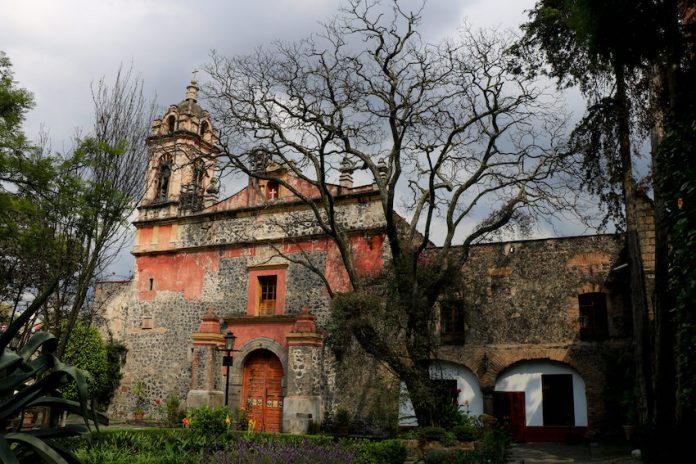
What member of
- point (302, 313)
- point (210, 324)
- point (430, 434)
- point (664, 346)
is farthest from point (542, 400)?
point (210, 324)

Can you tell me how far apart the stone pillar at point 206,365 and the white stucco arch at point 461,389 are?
6393 mm

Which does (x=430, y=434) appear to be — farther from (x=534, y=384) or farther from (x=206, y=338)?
(x=206, y=338)

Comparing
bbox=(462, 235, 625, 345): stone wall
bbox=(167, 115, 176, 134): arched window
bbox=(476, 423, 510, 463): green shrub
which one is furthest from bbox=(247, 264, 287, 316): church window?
bbox=(476, 423, 510, 463): green shrub

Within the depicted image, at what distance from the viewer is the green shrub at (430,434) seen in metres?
12.9

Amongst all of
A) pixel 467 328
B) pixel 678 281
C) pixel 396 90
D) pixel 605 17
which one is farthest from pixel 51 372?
pixel 467 328

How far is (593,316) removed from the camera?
16594 millimetres

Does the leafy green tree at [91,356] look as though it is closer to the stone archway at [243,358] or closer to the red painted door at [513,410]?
the stone archway at [243,358]

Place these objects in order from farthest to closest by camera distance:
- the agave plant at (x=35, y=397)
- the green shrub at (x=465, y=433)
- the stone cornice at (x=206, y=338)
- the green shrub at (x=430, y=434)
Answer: the stone cornice at (x=206, y=338)
the green shrub at (x=465, y=433)
the green shrub at (x=430, y=434)
the agave plant at (x=35, y=397)

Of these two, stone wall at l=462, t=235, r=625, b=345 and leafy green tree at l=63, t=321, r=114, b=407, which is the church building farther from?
leafy green tree at l=63, t=321, r=114, b=407

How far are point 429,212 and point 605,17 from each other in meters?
7.55

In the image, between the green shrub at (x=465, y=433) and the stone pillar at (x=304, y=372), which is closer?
the green shrub at (x=465, y=433)

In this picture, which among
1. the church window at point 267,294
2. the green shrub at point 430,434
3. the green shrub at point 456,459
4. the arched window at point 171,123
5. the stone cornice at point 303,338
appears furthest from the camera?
the arched window at point 171,123

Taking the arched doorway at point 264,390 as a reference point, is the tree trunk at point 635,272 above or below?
above

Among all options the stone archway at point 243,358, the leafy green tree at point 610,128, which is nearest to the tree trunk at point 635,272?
the leafy green tree at point 610,128
